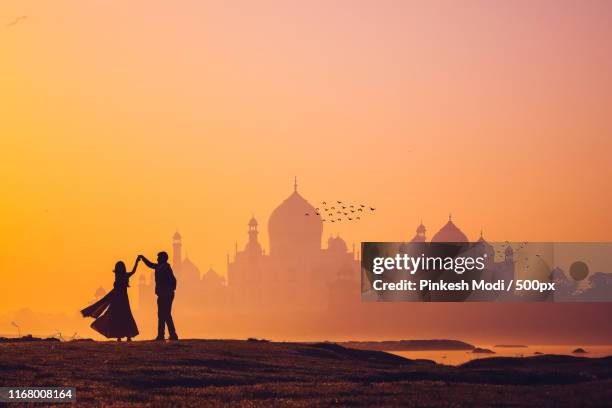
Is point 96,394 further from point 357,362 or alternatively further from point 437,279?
point 437,279

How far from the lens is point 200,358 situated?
114 feet

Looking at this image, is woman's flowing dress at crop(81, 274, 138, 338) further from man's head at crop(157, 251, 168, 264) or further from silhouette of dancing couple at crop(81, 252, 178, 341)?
man's head at crop(157, 251, 168, 264)

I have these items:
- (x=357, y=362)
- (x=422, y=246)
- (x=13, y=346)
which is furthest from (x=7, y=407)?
(x=422, y=246)

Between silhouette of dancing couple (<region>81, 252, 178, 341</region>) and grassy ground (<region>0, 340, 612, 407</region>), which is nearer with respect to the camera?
grassy ground (<region>0, 340, 612, 407</region>)

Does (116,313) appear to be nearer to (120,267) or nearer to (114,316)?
(114,316)

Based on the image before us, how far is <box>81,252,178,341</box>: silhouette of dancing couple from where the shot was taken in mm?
39156

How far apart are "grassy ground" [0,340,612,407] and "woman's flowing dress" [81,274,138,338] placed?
4.84ft

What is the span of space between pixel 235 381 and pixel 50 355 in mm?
6850

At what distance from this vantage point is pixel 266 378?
31.8 m

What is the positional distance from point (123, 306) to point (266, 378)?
956cm

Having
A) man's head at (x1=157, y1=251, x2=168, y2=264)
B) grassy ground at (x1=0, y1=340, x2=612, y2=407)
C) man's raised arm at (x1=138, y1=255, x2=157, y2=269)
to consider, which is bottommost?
grassy ground at (x1=0, y1=340, x2=612, y2=407)

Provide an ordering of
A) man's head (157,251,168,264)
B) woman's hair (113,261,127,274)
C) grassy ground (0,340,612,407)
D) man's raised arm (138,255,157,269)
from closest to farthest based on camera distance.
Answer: grassy ground (0,340,612,407), man's raised arm (138,255,157,269), man's head (157,251,168,264), woman's hair (113,261,127,274)

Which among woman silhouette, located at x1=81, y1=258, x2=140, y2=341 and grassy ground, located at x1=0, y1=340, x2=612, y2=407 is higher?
woman silhouette, located at x1=81, y1=258, x2=140, y2=341

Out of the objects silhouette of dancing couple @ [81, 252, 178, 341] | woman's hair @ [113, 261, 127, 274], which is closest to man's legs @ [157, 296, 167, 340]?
silhouette of dancing couple @ [81, 252, 178, 341]
